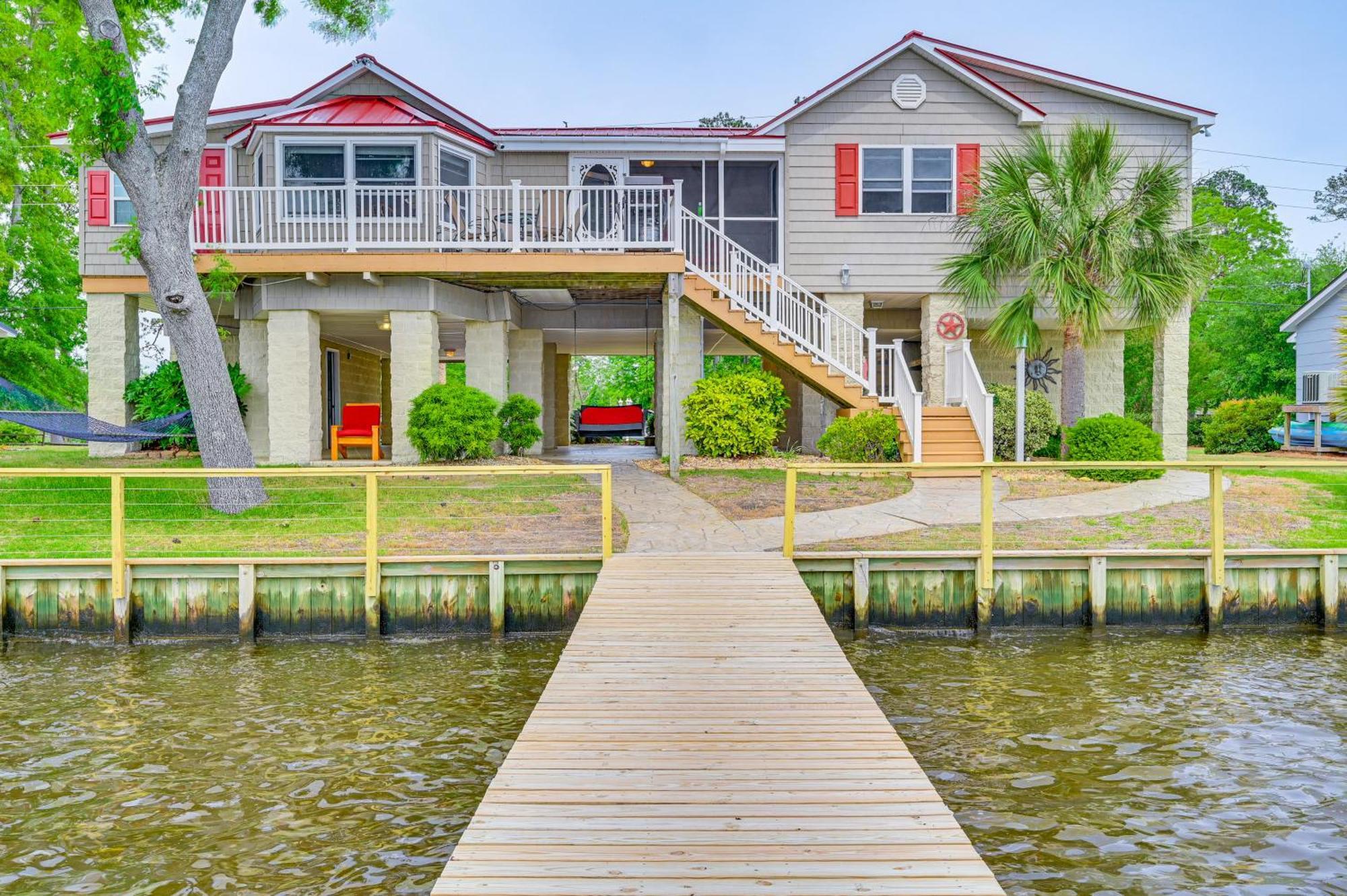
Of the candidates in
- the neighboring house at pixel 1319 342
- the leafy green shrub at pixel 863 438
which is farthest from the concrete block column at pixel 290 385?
the neighboring house at pixel 1319 342

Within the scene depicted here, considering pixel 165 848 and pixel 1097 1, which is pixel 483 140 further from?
pixel 1097 1

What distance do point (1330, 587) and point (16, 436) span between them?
29337mm

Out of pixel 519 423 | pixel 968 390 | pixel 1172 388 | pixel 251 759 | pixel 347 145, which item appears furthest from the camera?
pixel 1172 388

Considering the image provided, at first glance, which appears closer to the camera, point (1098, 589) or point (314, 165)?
point (1098, 589)

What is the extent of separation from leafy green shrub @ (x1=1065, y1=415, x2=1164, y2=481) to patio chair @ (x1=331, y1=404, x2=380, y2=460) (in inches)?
462

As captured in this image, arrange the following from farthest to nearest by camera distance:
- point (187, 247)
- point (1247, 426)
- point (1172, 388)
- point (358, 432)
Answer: point (1247, 426), point (1172, 388), point (358, 432), point (187, 247)

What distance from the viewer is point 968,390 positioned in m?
16.6

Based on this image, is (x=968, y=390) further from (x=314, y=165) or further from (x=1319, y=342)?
(x=1319, y=342)

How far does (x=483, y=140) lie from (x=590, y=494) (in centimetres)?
829

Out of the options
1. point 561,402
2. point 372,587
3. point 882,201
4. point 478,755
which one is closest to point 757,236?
point 882,201

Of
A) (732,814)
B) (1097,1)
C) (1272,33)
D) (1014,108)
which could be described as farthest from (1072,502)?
(1272,33)

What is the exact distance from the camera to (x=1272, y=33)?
41.9 meters

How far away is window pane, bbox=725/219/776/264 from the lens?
1888cm

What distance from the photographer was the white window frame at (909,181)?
1831cm
